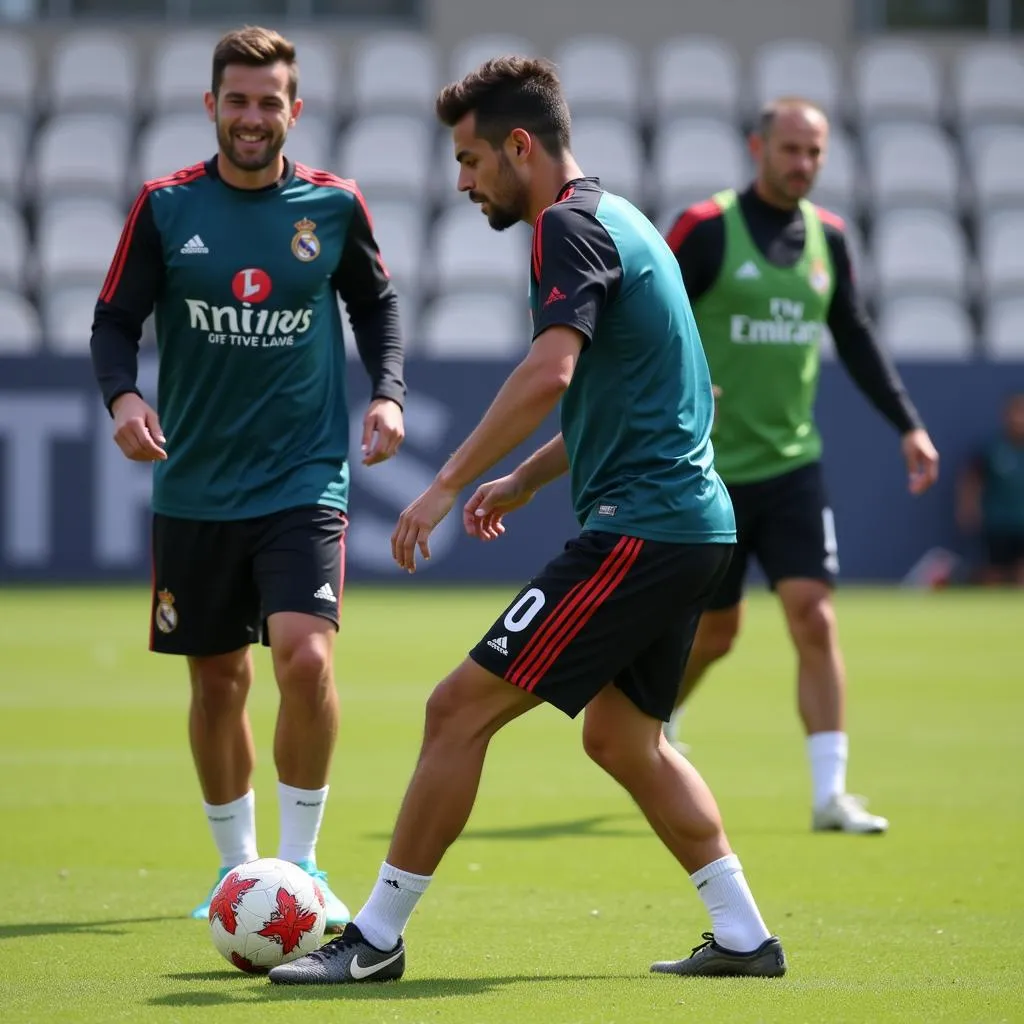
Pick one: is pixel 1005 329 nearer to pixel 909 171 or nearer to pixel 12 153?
pixel 909 171

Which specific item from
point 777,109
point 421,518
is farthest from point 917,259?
point 421,518

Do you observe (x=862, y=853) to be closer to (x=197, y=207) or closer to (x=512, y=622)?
(x=512, y=622)

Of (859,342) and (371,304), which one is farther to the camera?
(859,342)

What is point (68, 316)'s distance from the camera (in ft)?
70.1

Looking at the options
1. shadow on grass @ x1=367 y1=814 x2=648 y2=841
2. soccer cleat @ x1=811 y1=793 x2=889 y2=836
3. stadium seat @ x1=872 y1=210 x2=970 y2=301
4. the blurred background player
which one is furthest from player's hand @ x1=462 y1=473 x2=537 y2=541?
stadium seat @ x1=872 y1=210 x2=970 y2=301

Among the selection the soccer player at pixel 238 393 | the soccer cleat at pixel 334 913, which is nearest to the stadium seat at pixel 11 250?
the soccer player at pixel 238 393

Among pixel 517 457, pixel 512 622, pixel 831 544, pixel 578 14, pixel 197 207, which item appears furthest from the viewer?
pixel 578 14

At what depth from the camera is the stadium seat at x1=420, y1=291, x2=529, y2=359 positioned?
21139mm

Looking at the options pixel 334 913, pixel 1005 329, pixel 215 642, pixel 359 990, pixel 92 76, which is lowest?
pixel 334 913

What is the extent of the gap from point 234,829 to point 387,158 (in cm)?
1765

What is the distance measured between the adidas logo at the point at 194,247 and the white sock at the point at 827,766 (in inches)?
130

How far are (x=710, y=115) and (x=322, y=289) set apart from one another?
61.6ft

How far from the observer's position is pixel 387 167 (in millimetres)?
23031

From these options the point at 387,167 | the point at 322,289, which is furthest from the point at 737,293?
the point at 387,167
